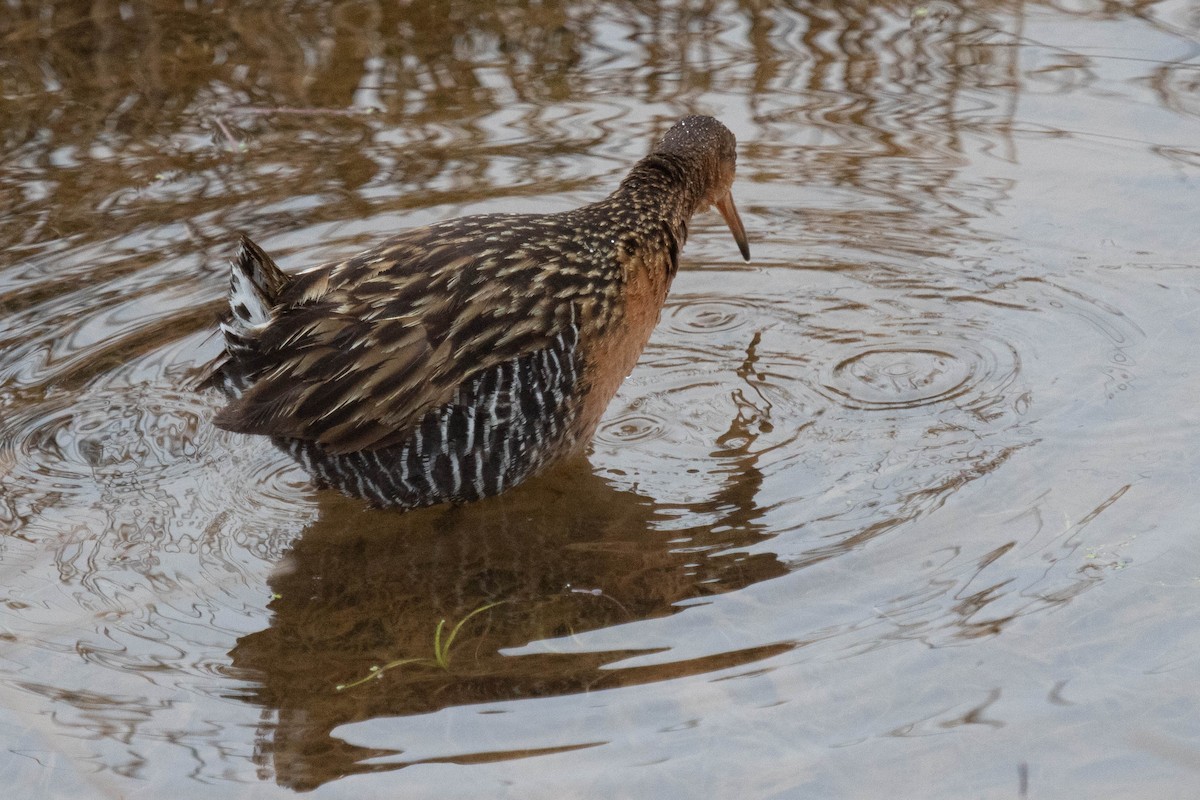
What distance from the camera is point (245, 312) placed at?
13.8ft

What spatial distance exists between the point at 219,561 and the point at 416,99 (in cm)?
344

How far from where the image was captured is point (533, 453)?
14.2 feet

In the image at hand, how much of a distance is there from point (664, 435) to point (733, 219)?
42.3 inches

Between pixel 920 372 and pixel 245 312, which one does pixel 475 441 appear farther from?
pixel 920 372

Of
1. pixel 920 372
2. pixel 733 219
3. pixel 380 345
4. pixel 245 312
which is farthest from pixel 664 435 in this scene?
pixel 245 312

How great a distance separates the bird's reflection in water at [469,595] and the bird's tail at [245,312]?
59cm

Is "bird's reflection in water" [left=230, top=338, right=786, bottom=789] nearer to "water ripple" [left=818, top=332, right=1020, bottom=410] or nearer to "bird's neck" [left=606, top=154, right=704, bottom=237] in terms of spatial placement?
"water ripple" [left=818, top=332, right=1020, bottom=410]

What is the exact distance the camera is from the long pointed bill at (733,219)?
5.47 m

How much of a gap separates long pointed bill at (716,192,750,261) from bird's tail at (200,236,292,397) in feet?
6.20

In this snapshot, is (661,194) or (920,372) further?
(920,372)

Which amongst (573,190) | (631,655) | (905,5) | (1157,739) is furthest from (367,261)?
(905,5)

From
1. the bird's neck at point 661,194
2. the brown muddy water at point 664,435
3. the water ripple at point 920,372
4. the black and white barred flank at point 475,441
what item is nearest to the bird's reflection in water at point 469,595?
the brown muddy water at point 664,435

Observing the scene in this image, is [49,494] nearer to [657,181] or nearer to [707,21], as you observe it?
[657,181]

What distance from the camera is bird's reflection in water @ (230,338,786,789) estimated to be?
12.1 feet
